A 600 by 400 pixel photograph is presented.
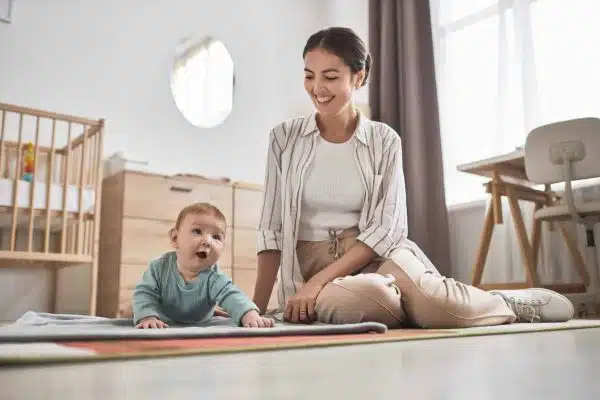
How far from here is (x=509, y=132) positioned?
3.49 meters

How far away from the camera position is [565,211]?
2531mm

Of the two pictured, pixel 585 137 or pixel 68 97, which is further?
pixel 68 97

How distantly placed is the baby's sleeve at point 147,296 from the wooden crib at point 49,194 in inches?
63.2

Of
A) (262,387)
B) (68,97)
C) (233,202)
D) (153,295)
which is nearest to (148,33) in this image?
(68,97)

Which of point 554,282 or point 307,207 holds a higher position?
point 307,207

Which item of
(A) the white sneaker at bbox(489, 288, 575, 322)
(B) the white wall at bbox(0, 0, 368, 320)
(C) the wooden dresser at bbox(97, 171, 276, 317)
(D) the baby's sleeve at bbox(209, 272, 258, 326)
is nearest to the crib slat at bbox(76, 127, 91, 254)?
(C) the wooden dresser at bbox(97, 171, 276, 317)

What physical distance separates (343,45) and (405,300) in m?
0.69

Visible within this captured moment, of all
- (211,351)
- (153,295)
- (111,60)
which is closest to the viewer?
(211,351)

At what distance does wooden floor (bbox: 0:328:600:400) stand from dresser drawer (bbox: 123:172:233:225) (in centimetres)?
242

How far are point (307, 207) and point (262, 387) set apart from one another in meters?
1.21

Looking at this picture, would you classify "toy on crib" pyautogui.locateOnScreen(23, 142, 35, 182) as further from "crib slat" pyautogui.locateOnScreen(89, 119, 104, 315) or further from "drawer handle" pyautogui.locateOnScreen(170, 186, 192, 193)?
"drawer handle" pyautogui.locateOnScreen(170, 186, 192, 193)

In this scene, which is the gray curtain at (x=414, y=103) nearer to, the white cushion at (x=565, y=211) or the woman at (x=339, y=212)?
the white cushion at (x=565, y=211)

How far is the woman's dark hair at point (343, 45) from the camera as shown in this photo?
1.63 meters

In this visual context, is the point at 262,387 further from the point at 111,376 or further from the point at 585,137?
the point at 585,137
